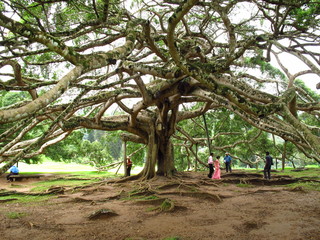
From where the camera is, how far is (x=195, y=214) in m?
5.79

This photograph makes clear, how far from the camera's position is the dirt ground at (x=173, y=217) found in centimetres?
454

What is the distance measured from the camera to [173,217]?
5.53m

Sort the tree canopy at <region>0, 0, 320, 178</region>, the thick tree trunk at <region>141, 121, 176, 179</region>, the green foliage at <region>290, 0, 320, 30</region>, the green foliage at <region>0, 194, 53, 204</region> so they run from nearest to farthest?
the tree canopy at <region>0, 0, 320, 178</region> → the green foliage at <region>290, 0, 320, 30</region> → the green foliage at <region>0, 194, 53, 204</region> → the thick tree trunk at <region>141, 121, 176, 179</region>

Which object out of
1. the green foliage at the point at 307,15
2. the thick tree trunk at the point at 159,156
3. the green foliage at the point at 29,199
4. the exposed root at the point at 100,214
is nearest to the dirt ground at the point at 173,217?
the exposed root at the point at 100,214

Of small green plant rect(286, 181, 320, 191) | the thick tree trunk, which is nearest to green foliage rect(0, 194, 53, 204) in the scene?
the thick tree trunk

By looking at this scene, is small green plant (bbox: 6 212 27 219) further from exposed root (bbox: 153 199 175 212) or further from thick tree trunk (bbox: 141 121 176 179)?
thick tree trunk (bbox: 141 121 176 179)

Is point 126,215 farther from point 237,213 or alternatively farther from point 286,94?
point 286,94

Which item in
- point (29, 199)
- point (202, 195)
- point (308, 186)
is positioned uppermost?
point (308, 186)

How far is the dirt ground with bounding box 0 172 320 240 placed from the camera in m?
4.54

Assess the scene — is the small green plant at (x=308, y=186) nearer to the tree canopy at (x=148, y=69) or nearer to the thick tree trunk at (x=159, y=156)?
the tree canopy at (x=148, y=69)

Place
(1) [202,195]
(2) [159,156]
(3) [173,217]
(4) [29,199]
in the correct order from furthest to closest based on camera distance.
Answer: (2) [159,156] < (4) [29,199] < (1) [202,195] < (3) [173,217]

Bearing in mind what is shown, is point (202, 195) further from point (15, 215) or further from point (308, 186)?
point (15, 215)

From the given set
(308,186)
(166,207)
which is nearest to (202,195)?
(166,207)

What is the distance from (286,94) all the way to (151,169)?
7.47 metres
